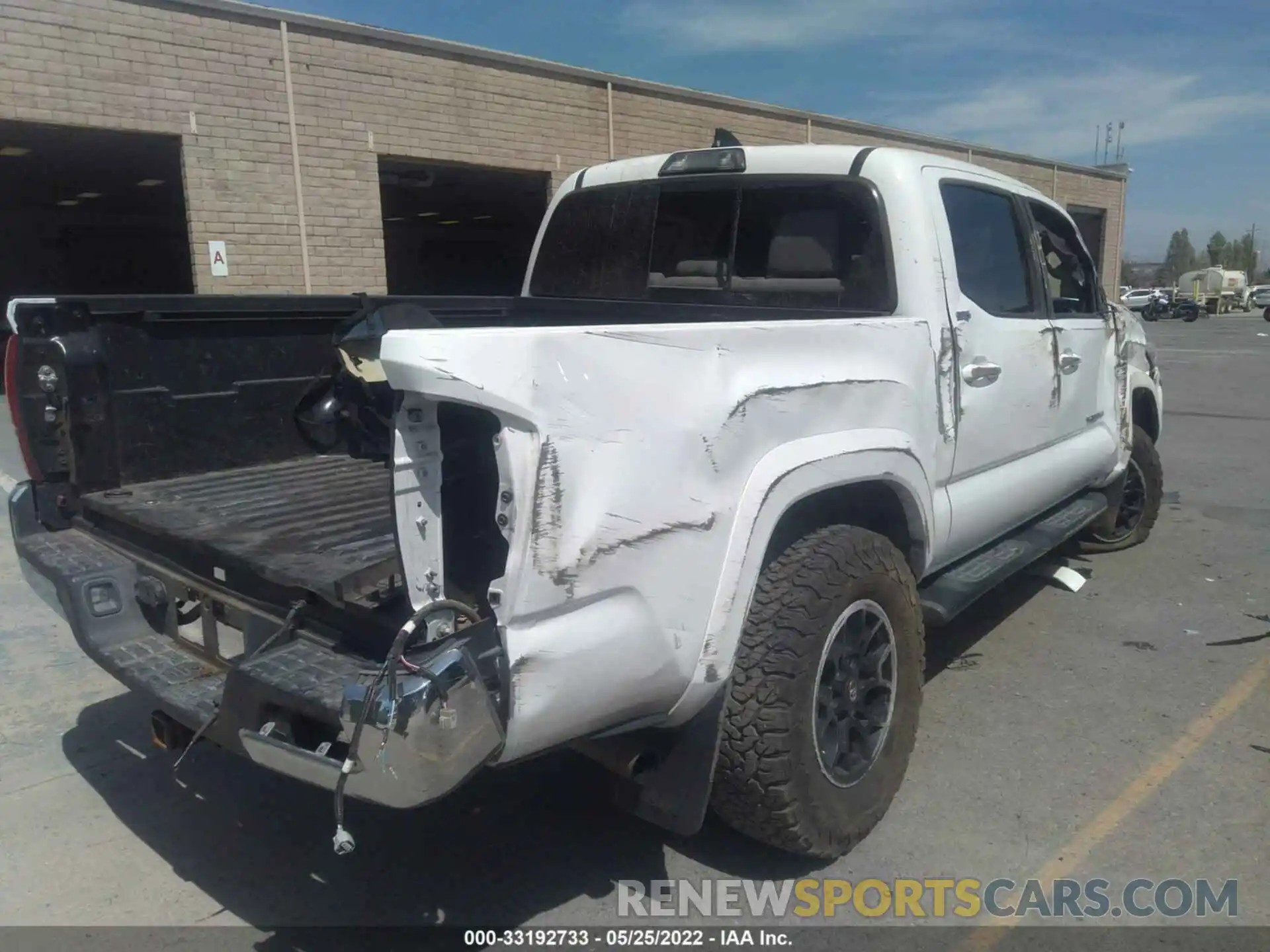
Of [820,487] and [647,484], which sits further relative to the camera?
[820,487]

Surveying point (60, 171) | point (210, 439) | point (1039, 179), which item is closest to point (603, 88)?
point (60, 171)

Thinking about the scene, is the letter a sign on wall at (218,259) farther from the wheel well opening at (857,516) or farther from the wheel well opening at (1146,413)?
the wheel well opening at (857,516)

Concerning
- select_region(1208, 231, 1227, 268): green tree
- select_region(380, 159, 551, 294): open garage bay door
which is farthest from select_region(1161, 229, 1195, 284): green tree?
select_region(380, 159, 551, 294): open garage bay door

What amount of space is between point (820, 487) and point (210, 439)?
231cm

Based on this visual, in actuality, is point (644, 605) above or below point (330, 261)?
below

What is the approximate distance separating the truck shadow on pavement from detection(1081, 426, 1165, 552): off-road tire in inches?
169

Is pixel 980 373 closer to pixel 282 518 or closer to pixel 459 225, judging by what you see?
→ pixel 282 518

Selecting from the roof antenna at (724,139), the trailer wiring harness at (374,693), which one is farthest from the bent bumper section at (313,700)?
the roof antenna at (724,139)

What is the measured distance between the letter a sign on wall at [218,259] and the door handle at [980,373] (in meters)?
9.31

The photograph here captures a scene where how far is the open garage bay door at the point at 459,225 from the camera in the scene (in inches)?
626

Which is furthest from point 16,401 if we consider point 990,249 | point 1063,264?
point 1063,264

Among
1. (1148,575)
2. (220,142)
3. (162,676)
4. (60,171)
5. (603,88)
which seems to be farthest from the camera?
(60,171)

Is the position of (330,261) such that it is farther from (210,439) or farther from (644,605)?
(644,605)

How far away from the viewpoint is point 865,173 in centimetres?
371
